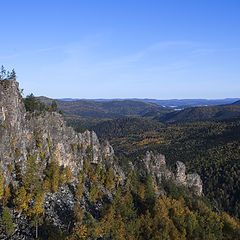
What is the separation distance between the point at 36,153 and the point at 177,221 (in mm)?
62405

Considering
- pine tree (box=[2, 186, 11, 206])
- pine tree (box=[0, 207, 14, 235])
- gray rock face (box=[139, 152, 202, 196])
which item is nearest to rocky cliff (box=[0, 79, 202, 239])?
pine tree (box=[2, 186, 11, 206])

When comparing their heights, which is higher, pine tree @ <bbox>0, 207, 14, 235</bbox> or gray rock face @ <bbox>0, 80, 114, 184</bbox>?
gray rock face @ <bbox>0, 80, 114, 184</bbox>

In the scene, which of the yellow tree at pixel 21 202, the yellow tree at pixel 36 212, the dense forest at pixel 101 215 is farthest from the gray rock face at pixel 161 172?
the yellow tree at pixel 21 202

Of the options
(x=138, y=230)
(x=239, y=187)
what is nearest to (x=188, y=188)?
(x=239, y=187)

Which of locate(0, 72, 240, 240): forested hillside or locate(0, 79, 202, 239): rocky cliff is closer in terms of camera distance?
locate(0, 72, 240, 240): forested hillside

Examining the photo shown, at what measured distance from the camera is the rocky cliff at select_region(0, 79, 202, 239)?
6097 cm

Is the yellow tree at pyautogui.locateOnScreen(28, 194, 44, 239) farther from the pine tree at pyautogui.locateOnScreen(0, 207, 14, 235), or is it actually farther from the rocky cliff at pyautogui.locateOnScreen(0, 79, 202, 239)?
the pine tree at pyautogui.locateOnScreen(0, 207, 14, 235)

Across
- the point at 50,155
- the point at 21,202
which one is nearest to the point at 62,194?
the point at 50,155

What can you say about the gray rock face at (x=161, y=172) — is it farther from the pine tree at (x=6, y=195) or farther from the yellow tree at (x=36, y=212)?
the pine tree at (x=6, y=195)

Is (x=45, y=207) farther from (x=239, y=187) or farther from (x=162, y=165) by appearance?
(x=239, y=187)

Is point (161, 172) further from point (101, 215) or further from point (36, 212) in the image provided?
point (36, 212)

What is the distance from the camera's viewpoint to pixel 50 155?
83.8m

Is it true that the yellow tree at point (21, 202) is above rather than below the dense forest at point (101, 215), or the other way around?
above

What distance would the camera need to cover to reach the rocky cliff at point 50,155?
60975 millimetres
